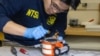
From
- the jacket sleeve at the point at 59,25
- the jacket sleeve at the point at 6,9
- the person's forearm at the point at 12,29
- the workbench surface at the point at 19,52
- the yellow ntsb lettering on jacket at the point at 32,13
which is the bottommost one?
the workbench surface at the point at 19,52

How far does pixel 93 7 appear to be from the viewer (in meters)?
1.97

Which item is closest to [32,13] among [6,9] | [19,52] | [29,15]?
[29,15]

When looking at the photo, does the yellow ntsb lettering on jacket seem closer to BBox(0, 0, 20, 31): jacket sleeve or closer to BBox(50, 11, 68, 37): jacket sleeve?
BBox(0, 0, 20, 31): jacket sleeve

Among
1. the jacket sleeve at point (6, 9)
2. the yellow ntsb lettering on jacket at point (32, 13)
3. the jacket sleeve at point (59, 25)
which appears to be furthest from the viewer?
the jacket sleeve at point (59, 25)

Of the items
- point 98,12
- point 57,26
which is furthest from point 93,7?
point 57,26

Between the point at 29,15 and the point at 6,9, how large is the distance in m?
0.16

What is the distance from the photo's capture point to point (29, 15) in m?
1.17

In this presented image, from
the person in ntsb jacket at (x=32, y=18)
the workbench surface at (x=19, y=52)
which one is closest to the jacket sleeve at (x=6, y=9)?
the person in ntsb jacket at (x=32, y=18)

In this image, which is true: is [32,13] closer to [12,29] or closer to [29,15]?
[29,15]

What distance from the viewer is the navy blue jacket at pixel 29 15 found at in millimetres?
1047

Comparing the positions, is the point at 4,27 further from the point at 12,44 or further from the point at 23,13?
the point at 12,44

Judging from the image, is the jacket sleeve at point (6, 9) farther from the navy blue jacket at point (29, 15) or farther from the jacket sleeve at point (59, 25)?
the jacket sleeve at point (59, 25)

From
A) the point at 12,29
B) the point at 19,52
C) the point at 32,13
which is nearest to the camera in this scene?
the point at 12,29

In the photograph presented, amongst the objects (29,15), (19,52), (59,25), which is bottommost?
(19,52)
